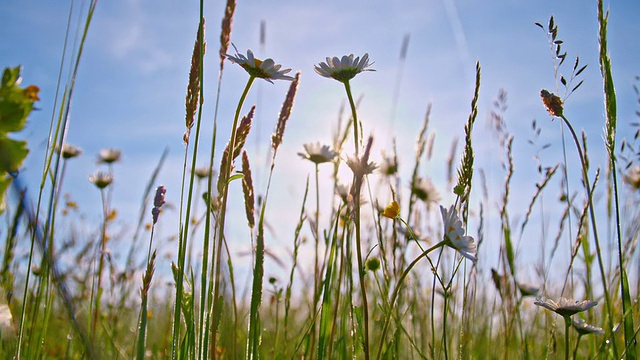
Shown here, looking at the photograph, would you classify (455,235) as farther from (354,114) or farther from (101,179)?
(101,179)

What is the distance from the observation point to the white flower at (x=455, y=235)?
0.99 meters

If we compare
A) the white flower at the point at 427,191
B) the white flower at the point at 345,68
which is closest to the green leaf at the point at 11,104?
the white flower at the point at 345,68

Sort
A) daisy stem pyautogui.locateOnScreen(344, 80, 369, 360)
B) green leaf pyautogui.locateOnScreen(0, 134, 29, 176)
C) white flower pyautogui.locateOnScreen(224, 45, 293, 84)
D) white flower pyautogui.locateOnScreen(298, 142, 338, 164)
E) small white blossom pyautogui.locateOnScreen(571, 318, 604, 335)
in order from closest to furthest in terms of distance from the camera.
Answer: green leaf pyautogui.locateOnScreen(0, 134, 29, 176) → daisy stem pyautogui.locateOnScreen(344, 80, 369, 360) → white flower pyautogui.locateOnScreen(224, 45, 293, 84) → small white blossom pyautogui.locateOnScreen(571, 318, 604, 335) → white flower pyautogui.locateOnScreen(298, 142, 338, 164)

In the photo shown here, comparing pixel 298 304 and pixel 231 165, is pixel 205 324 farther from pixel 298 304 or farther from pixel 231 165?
pixel 298 304

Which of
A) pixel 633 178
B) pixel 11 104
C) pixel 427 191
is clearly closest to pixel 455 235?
pixel 11 104

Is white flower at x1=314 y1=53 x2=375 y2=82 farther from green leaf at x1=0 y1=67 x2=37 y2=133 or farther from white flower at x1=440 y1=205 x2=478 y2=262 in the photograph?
green leaf at x1=0 y1=67 x2=37 y2=133

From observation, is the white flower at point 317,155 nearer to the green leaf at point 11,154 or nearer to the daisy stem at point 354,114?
the daisy stem at point 354,114

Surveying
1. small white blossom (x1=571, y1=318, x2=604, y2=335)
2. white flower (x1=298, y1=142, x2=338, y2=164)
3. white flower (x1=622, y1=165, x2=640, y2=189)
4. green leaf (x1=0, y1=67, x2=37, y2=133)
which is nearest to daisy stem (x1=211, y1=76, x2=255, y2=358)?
green leaf (x1=0, y1=67, x2=37, y2=133)

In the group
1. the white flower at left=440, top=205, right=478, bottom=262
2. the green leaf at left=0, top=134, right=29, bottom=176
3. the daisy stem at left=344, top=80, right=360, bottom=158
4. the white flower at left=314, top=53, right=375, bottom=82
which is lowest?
the green leaf at left=0, top=134, right=29, bottom=176

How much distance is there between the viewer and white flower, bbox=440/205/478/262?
0.99m

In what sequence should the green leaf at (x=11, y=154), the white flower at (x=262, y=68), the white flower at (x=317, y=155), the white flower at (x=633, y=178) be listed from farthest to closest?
the white flower at (x=633, y=178) < the white flower at (x=317, y=155) < the white flower at (x=262, y=68) < the green leaf at (x=11, y=154)

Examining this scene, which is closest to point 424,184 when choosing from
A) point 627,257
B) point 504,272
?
point 504,272

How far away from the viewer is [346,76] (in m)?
A: 1.24

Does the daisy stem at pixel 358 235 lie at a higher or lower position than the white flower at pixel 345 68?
lower
